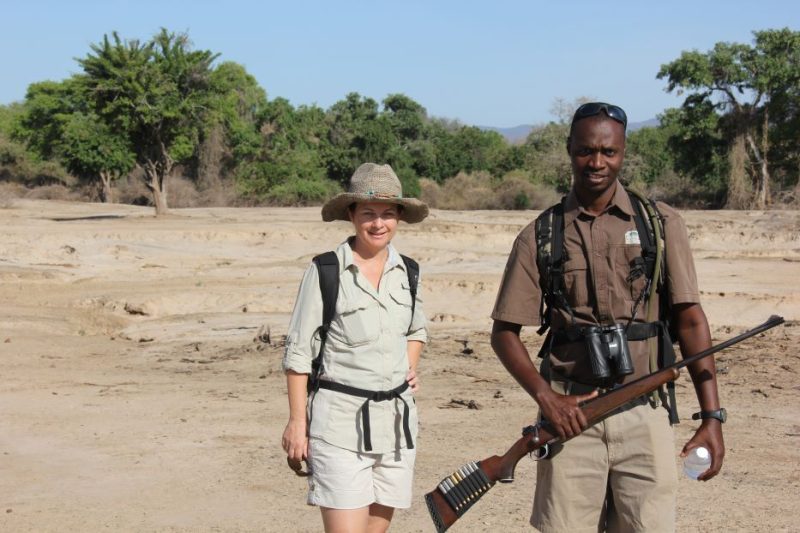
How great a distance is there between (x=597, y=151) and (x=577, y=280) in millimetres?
391

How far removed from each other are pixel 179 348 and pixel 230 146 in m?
35.0

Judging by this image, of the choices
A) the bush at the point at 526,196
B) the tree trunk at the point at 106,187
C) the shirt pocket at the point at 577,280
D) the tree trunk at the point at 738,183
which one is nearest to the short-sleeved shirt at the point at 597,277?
the shirt pocket at the point at 577,280

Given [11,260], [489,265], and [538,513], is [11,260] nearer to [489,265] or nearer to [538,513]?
[489,265]

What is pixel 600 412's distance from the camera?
3062 mm

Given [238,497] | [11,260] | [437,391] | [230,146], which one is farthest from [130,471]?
[230,146]

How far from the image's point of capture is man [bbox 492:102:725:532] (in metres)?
3.11

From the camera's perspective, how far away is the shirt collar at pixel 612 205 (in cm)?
319

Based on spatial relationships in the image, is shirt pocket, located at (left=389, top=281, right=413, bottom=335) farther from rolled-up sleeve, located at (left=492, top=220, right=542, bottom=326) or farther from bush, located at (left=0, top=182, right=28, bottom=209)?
bush, located at (left=0, top=182, right=28, bottom=209)

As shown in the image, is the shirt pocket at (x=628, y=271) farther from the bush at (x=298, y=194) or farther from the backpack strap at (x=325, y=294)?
the bush at (x=298, y=194)

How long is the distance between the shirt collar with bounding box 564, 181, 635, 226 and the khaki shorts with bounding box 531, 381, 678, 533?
528 millimetres

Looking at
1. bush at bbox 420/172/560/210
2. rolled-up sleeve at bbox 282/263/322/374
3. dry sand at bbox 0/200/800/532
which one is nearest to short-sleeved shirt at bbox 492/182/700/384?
rolled-up sleeve at bbox 282/263/322/374

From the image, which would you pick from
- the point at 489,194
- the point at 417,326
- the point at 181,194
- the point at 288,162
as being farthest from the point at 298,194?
the point at 417,326

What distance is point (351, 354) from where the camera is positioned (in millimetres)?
3551

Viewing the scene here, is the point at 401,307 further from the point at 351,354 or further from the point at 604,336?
the point at 604,336
